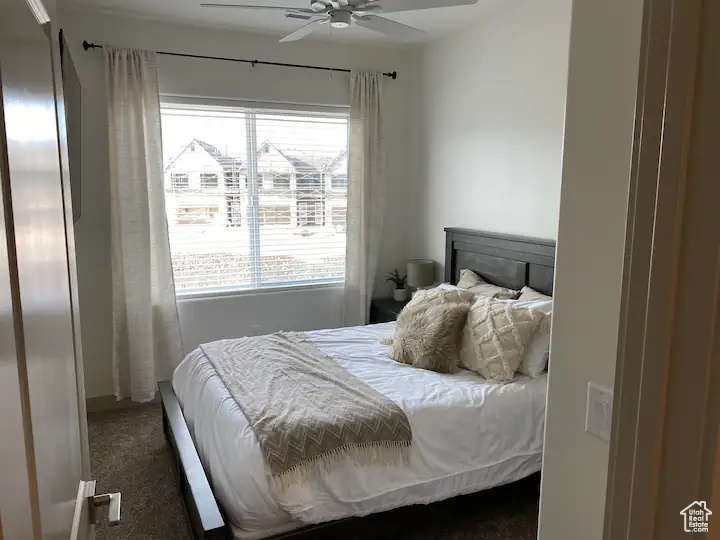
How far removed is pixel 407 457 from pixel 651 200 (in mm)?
1818

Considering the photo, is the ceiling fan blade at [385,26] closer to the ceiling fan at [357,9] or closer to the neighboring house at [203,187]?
the ceiling fan at [357,9]

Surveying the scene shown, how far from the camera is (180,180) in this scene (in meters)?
4.07

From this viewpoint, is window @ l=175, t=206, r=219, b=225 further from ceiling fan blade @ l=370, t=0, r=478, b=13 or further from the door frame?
the door frame

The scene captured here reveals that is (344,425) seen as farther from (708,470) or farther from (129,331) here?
(129,331)

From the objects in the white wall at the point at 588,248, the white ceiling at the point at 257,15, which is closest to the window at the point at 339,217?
the white ceiling at the point at 257,15

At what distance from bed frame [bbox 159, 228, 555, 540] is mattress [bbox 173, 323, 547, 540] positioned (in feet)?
0.20

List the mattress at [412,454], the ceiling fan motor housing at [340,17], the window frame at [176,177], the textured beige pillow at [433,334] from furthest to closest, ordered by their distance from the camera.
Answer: the window frame at [176,177] → the textured beige pillow at [433,334] → the ceiling fan motor housing at [340,17] → the mattress at [412,454]

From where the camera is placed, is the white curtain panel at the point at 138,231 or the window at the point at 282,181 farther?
the window at the point at 282,181

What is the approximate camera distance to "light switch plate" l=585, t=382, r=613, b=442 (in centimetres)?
118

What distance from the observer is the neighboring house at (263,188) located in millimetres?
4090

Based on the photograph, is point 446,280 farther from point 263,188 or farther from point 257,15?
point 257,15

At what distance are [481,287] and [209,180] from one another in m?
2.24

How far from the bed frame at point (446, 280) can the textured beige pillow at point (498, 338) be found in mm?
555

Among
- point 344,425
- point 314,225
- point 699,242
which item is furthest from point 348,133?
point 699,242
